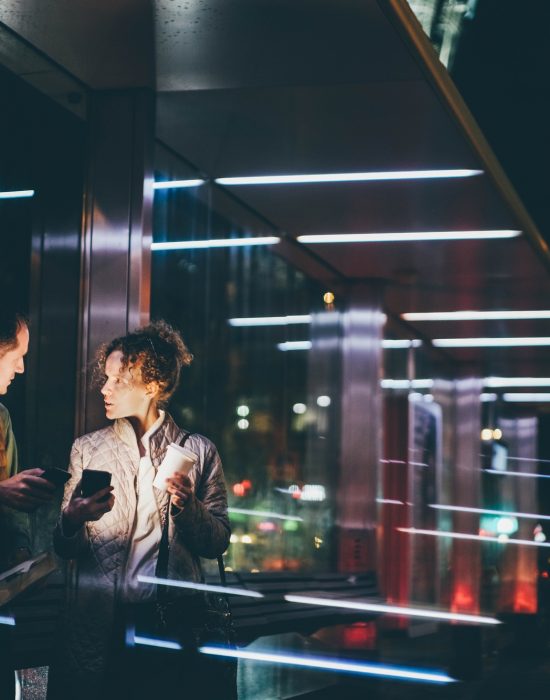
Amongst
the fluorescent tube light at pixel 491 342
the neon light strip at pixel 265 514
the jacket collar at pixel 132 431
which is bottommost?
the neon light strip at pixel 265 514

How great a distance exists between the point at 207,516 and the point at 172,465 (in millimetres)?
332

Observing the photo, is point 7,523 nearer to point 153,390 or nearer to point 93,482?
point 93,482

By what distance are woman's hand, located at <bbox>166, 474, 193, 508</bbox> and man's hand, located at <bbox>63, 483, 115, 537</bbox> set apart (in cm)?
25

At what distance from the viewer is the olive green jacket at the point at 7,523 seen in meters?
4.16

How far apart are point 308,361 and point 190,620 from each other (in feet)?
23.1

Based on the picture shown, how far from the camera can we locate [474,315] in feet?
44.7

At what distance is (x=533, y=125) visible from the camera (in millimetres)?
11117

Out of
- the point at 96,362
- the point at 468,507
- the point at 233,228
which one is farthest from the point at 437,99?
the point at 468,507

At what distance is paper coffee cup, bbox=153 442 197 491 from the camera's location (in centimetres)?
461

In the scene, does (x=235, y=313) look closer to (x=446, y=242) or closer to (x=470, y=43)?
(x=446, y=242)

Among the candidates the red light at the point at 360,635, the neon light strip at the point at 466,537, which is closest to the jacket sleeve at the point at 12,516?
the red light at the point at 360,635

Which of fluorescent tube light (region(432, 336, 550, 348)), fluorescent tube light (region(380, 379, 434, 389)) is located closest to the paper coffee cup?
fluorescent tube light (region(380, 379, 434, 389))

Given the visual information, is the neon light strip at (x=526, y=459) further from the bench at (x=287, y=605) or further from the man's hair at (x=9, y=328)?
the man's hair at (x=9, y=328)

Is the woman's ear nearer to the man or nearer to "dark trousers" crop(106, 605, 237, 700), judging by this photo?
the man
